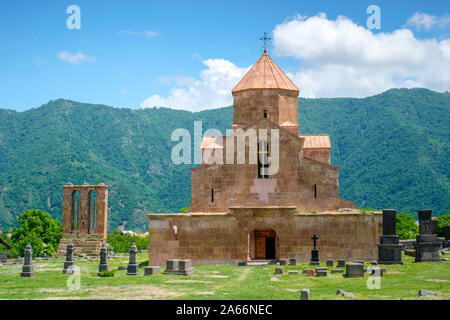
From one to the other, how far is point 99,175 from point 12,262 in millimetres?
90288

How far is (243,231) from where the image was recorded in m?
27.4

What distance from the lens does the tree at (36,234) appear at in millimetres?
49281

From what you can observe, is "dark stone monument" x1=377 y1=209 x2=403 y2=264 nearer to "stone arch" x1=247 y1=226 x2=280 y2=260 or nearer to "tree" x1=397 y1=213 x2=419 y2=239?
"stone arch" x1=247 y1=226 x2=280 y2=260

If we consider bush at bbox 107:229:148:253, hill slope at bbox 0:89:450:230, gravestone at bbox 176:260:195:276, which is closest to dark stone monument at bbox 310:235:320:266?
gravestone at bbox 176:260:195:276

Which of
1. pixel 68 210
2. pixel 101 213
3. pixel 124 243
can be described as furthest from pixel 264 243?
pixel 124 243

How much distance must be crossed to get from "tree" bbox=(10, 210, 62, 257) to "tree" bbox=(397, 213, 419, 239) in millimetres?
34327

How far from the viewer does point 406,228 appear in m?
57.0

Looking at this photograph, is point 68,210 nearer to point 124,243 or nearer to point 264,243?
point 124,243

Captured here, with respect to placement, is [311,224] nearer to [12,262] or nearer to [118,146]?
[12,262]

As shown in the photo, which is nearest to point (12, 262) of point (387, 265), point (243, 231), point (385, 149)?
point (243, 231)

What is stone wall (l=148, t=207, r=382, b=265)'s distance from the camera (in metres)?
27.1

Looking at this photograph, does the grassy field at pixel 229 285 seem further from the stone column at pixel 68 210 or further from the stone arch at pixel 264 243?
the stone column at pixel 68 210

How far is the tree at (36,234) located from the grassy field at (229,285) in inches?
1095

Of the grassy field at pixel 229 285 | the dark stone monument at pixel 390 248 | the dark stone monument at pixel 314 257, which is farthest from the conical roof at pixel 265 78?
the grassy field at pixel 229 285
